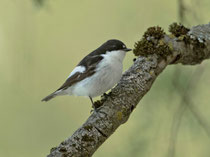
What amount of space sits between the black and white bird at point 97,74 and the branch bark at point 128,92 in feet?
0.95

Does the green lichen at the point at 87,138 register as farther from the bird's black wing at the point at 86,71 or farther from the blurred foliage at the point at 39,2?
the blurred foliage at the point at 39,2

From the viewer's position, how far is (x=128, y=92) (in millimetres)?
2820

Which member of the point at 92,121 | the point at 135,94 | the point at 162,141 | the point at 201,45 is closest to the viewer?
the point at 92,121

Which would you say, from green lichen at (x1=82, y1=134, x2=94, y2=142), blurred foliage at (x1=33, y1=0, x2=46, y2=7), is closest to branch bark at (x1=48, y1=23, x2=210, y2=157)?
green lichen at (x1=82, y1=134, x2=94, y2=142)

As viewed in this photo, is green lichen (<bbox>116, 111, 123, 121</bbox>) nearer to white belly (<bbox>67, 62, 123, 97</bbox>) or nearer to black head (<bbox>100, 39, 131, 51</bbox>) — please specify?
white belly (<bbox>67, 62, 123, 97</bbox>)

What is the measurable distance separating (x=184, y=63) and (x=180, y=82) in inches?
7.0

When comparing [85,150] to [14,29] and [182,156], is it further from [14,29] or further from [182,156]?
[14,29]

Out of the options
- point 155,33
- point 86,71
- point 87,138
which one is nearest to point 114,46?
point 86,71

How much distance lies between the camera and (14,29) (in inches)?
120

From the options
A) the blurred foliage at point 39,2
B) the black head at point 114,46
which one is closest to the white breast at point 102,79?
the black head at point 114,46

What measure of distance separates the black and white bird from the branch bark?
0.29m

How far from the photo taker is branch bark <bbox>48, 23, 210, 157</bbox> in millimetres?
2332

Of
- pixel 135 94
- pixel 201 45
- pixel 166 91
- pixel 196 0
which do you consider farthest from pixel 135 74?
pixel 196 0

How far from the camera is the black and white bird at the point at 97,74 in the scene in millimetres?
3352
